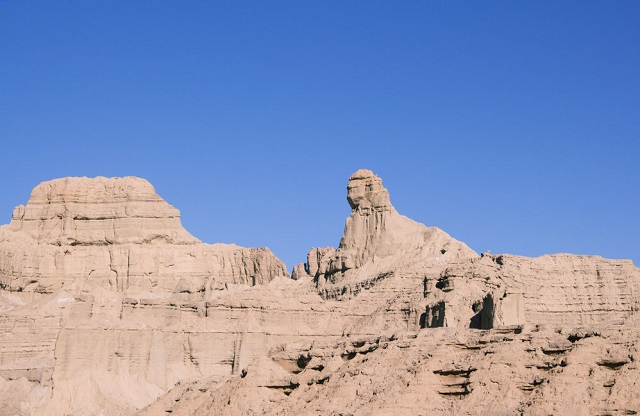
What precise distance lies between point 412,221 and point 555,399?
171ft

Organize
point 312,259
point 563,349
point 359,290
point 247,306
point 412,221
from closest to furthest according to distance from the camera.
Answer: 1. point 563,349
2. point 247,306
3. point 359,290
4. point 412,221
5. point 312,259

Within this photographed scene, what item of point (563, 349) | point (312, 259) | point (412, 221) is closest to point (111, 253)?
point (312, 259)

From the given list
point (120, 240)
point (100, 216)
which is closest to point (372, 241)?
point (120, 240)

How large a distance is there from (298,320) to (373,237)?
512 inches

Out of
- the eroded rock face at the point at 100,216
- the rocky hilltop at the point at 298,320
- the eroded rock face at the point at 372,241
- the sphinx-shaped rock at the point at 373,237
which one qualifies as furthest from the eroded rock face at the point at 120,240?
the sphinx-shaped rock at the point at 373,237

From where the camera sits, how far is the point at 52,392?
2820 inches

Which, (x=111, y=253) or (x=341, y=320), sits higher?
(x=111, y=253)

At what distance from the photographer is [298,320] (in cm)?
8125

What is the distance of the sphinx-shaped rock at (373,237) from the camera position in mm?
89750

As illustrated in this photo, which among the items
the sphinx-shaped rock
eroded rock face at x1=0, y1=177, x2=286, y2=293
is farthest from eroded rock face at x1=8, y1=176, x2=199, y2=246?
the sphinx-shaped rock

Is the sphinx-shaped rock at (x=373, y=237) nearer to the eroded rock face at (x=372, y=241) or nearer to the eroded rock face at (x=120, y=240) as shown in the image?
the eroded rock face at (x=372, y=241)

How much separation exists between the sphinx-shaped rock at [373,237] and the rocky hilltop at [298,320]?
0.39 ft

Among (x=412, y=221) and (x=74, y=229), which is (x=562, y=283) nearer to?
(x=412, y=221)

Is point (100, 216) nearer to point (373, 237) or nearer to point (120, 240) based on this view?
point (120, 240)
